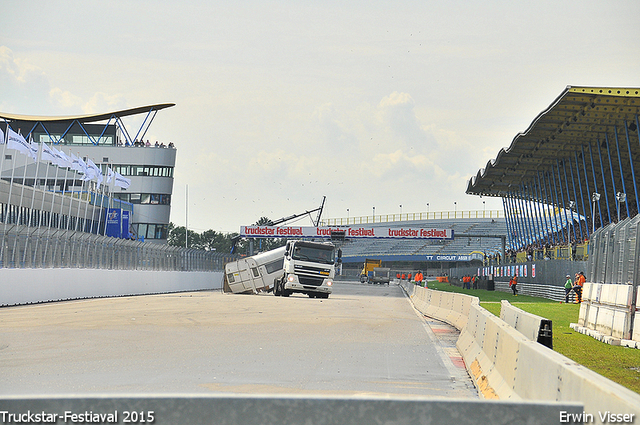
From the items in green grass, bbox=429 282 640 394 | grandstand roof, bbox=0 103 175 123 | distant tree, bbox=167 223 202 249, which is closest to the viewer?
green grass, bbox=429 282 640 394

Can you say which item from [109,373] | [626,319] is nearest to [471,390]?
[109,373]

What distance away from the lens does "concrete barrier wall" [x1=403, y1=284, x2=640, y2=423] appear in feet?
12.7

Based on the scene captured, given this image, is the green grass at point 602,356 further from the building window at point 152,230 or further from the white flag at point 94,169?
the building window at point 152,230

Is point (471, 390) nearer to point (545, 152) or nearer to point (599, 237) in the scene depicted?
point (599, 237)

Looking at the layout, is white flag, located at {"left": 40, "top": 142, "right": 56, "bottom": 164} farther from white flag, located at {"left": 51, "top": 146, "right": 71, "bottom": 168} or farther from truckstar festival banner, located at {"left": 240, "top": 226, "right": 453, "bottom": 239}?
truckstar festival banner, located at {"left": 240, "top": 226, "right": 453, "bottom": 239}

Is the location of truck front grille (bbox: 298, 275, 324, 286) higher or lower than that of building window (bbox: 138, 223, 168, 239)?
lower

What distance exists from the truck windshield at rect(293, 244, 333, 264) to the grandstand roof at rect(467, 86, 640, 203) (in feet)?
46.1

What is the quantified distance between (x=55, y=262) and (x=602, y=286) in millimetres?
19687

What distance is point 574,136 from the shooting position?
49.2m

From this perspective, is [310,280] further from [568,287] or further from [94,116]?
[94,116]

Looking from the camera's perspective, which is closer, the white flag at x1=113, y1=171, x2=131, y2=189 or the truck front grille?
the truck front grille

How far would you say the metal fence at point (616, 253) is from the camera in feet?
49.3

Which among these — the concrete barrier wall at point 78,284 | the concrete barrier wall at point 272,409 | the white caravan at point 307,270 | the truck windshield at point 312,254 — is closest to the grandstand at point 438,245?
the concrete barrier wall at point 78,284

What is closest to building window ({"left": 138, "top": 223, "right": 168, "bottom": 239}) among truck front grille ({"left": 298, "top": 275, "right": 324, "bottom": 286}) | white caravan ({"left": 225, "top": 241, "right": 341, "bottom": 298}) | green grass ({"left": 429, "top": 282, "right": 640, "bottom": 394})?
white caravan ({"left": 225, "top": 241, "right": 341, "bottom": 298})
